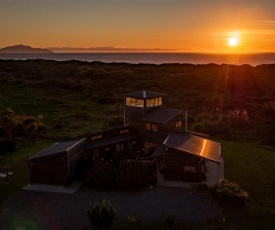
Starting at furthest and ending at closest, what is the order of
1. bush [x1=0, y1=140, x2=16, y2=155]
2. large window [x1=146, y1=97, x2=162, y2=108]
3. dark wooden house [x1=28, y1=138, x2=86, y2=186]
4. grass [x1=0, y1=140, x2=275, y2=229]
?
large window [x1=146, y1=97, x2=162, y2=108] < bush [x1=0, y1=140, x2=16, y2=155] < dark wooden house [x1=28, y1=138, x2=86, y2=186] < grass [x1=0, y1=140, x2=275, y2=229]

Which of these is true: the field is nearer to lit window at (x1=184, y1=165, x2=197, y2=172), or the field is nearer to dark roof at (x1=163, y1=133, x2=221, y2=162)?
dark roof at (x1=163, y1=133, x2=221, y2=162)

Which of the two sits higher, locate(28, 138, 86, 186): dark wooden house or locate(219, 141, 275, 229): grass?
locate(28, 138, 86, 186): dark wooden house

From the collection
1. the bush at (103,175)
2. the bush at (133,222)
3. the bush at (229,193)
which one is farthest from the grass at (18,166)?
the bush at (229,193)

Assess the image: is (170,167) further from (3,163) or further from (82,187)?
(3,163)

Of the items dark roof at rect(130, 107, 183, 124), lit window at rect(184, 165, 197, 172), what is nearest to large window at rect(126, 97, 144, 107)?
dark roof at rect(130, 107, 183, 124)

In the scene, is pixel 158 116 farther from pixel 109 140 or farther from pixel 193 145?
pixel 193 145

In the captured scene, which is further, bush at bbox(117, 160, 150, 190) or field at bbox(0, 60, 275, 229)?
field at bbox(0, 60, 275, 229)

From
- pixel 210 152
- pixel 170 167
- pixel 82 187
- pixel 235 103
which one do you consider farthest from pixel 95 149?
pixel 235 103
